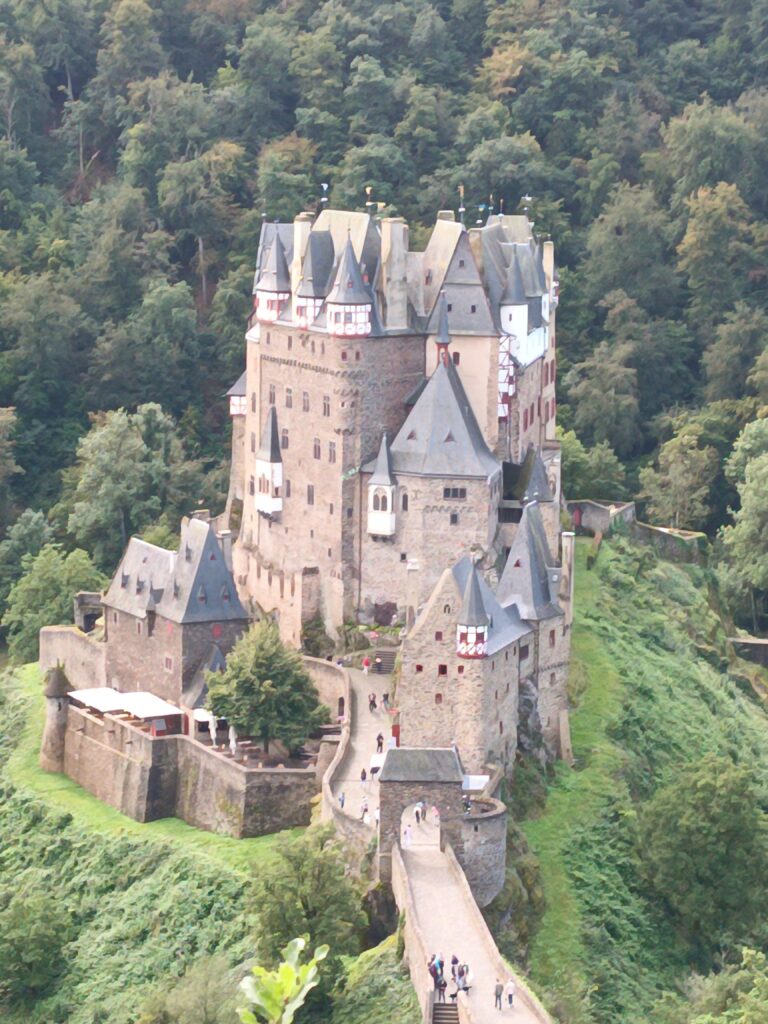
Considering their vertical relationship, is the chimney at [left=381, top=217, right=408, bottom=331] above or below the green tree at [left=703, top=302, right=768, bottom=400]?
above

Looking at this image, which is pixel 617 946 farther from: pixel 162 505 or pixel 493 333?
pixel 162 505

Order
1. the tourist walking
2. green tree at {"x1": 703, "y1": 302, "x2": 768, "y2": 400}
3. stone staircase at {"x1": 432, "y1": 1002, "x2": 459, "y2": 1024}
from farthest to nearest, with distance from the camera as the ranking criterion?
green tree at {"x1": 703, "y1": 302, "x2": 768, "y2": 400} → stone staircase at {"x1": 432, "y1": 1002, "x2": 459, "y2": 1024} → the tourist walking

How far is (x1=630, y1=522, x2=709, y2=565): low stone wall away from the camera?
109 m

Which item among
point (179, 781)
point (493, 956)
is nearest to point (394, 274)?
point (179, 781)

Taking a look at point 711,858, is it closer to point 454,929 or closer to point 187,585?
point 454,929

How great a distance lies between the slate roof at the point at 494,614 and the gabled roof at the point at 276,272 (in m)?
12.1

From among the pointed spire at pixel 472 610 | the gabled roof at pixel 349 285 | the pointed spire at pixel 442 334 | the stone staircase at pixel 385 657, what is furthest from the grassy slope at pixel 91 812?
the gabled roof at pixel 349 285

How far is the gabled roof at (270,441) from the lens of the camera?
9081 centimetres

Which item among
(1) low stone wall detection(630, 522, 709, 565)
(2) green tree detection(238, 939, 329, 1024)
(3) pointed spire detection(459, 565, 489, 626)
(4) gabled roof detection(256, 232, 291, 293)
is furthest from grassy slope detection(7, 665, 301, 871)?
(1) low stone wall detection(630, 522, 709, 565)

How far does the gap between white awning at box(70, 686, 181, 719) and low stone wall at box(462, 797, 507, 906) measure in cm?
1395

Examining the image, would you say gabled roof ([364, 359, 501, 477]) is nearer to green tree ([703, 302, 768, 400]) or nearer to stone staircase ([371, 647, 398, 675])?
stone staircase ([371, 647, 398, 675])

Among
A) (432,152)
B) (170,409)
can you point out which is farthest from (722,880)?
(432,152)

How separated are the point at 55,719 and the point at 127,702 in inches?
127

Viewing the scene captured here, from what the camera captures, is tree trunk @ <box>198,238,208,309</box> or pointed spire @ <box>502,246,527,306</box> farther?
tree trunk @ <box>198,238,208,309</box>
